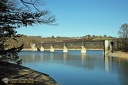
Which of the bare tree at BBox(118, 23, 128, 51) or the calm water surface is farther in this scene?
the bare tree at BBox(118, 23, 128, 51)

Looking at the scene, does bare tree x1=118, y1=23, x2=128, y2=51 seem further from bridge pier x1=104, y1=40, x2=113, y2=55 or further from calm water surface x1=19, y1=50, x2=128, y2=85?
calm water surface x1=19, y1=50, x2=128, y2=85

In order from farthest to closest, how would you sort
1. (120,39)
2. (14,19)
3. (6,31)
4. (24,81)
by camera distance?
(120,39) → (24,81) → (6,31) → (14,19)

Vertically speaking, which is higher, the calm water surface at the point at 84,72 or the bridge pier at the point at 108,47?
the bridge pier at the point at 108,47

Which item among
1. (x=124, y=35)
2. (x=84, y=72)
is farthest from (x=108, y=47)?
(x=84, y=72)

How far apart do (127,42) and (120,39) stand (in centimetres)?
957

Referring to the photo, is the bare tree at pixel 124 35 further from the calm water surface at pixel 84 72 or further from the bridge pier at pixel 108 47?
the calm water surface at pixel 84 72

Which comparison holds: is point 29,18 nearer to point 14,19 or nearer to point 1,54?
point 14,19

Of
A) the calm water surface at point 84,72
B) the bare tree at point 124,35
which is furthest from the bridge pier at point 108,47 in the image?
the calm water surface at point 84,72

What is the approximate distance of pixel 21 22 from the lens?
43.4ft

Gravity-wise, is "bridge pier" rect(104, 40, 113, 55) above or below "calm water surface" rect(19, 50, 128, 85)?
above

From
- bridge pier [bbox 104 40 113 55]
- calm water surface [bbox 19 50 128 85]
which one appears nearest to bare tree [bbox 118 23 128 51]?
bridge pier [bbox 104 40 113 55]

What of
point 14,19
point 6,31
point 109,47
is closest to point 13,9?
point 14,19

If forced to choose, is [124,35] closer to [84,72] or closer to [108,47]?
[108,47]

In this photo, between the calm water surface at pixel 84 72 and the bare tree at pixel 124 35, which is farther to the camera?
the bare tree at pixel 124 35
